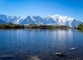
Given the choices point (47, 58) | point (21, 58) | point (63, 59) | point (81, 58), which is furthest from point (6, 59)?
point (81, 58)

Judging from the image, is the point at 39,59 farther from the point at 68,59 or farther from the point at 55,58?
the point at 68,59

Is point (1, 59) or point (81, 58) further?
point (81, 58)

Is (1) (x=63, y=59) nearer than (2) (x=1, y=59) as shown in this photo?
No

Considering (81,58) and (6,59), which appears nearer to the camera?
(6,59)

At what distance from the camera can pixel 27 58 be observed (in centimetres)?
3869

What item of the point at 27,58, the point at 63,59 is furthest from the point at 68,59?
the point at 27,58

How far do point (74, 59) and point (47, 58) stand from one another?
7618 millimetres

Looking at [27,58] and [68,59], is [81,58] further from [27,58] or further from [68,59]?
[27,58]

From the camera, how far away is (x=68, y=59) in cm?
3897

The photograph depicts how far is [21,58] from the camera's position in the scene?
3866cm

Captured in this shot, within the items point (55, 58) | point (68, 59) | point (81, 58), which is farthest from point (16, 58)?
point (81, 58)

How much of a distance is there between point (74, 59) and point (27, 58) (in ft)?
43.4

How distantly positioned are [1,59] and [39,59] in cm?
1009

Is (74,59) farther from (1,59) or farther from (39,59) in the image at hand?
(1,59)
